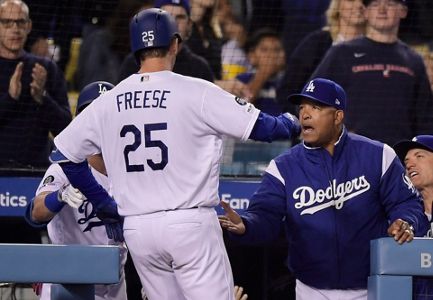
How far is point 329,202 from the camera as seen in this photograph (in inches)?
200

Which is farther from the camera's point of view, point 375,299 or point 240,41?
point 240,41

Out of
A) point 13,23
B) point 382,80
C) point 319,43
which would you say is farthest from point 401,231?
point 13,23

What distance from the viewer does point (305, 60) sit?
758 cm

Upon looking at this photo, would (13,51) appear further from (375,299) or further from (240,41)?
(375,299)

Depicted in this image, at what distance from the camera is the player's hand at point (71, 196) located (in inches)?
191

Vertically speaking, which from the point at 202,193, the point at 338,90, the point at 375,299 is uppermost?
the point at 338,90

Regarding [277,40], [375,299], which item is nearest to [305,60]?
[277,40]

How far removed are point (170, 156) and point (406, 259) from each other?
1028 millimetres

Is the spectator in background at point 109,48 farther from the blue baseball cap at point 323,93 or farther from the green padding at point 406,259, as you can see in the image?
the green padding at point 406,259

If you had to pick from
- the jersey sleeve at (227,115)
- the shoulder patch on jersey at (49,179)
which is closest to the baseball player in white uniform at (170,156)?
the jersey sleeve at (227,115)

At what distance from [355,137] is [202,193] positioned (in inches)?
37.6

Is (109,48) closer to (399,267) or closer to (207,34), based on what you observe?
(207,34)

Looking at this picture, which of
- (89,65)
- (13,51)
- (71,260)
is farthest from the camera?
(89,65)

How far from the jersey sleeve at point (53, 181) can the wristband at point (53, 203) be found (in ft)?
0.78
